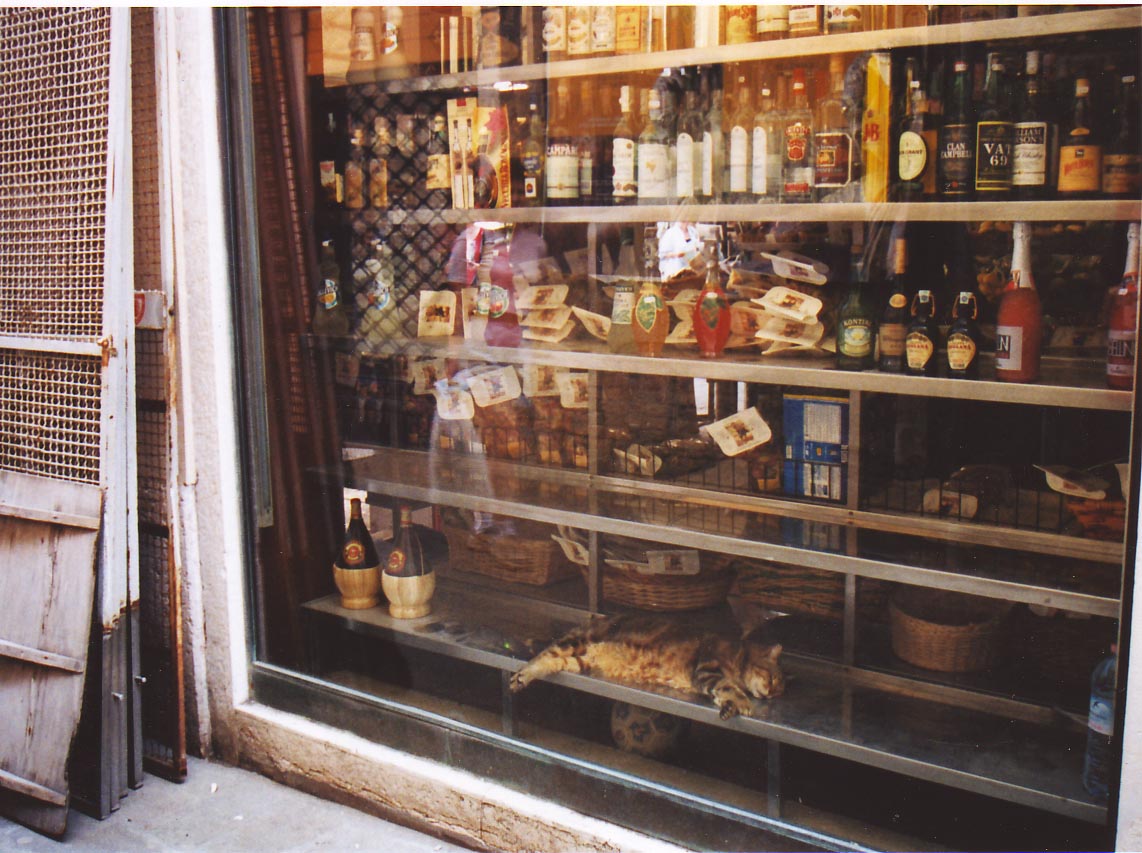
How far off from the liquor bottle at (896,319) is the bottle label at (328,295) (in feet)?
5.74

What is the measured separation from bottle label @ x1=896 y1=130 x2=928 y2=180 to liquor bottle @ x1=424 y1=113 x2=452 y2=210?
1.38 metres

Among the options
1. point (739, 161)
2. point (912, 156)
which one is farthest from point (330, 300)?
point (912, 156)

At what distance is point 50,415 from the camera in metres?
2.90

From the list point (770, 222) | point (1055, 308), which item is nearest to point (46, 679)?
point (770, 222)

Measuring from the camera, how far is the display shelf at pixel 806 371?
2201mm

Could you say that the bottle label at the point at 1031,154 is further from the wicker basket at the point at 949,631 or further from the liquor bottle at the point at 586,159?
the liquor bottle at the point at 586,159

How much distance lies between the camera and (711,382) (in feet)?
9.85

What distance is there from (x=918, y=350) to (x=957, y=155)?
45 cm

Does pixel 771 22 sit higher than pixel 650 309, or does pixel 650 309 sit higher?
pixel 771 22

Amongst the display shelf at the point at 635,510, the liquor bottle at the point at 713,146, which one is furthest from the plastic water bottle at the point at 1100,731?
the liquor bottle at the point at 713,146

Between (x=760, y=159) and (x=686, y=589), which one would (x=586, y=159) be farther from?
(x=686, y=589)

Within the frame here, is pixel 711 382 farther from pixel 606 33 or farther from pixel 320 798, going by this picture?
pixel 320 798

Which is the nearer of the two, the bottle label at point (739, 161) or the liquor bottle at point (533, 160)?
the bottle label at point (739, 161)

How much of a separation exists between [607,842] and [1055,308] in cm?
163
